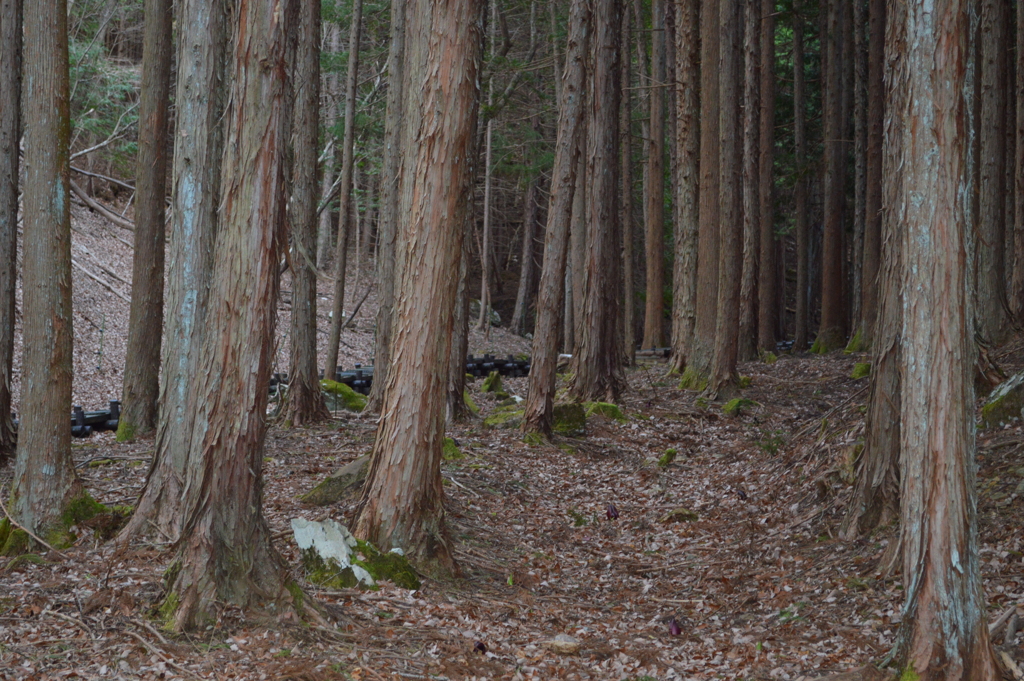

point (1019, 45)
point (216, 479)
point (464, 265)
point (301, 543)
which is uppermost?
point (1019, 45)

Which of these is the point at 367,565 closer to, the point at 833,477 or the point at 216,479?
the point at 216,479

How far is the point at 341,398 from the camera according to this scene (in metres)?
13.2

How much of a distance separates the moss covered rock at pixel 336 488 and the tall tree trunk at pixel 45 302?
2110mm

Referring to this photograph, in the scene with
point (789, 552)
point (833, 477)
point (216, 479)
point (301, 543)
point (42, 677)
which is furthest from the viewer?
point (833, 477)

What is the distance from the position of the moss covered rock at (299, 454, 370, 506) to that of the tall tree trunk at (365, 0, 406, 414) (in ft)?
12.6

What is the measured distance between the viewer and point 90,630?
183 inches

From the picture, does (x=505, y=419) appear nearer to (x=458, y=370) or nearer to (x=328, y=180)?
(x=458, y=370)

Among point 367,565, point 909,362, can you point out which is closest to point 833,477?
point 909,362

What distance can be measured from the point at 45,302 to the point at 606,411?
318 inches

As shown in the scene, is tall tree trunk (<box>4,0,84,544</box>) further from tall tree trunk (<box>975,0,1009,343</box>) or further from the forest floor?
tall tree trunk (<box>975,0,1009,343</box>)

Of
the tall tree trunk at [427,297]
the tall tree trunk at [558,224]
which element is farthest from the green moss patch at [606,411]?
the tall tree trunk at [427,297]

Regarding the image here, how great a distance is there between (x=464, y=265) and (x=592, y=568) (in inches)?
255

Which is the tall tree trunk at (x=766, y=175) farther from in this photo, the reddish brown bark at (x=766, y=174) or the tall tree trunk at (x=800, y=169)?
the tall tree trunk at (x=800, y=169)

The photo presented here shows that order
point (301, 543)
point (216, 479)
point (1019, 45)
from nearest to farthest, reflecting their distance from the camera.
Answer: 1. point (216, 479)
2. point (301, 543)
3. point (1019, 45)
